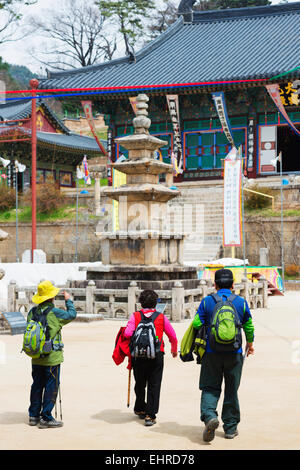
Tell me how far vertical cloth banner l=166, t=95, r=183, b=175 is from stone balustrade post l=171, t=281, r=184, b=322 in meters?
18.1

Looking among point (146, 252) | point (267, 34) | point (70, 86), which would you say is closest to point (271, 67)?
point (267, 34)

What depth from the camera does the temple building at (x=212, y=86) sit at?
30094 millimetres

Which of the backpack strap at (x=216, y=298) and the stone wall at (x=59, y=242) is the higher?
the stone wall at (x=59, y=242)

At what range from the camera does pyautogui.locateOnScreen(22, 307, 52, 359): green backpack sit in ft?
20.2

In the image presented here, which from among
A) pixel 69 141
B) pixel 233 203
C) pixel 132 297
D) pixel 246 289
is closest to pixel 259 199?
pixel 233 203

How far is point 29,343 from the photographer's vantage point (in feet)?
20.2

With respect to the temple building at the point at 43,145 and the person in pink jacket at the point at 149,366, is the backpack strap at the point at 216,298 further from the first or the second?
the temple building at the point at 43,145

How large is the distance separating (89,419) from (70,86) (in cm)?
2751

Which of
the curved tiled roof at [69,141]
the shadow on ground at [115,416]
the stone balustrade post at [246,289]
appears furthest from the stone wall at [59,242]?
the shadow on ground at [115,416]

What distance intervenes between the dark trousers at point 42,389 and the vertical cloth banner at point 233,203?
49.2ft

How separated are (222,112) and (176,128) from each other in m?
2.90

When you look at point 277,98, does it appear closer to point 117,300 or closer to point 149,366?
point 117,300
